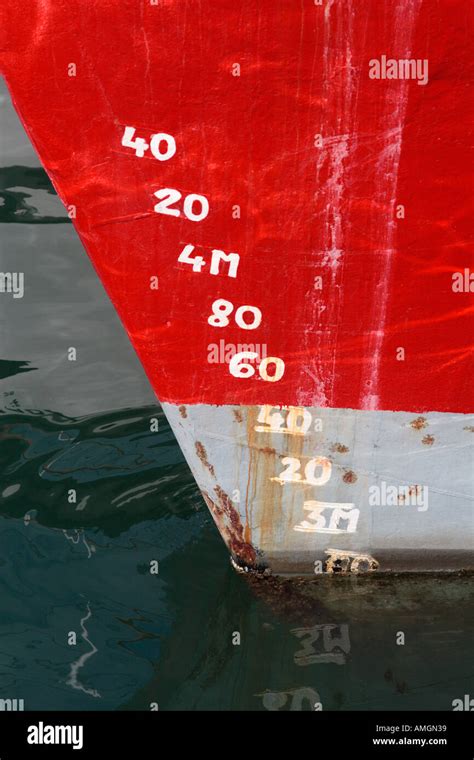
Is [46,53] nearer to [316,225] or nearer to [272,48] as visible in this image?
[272,48]

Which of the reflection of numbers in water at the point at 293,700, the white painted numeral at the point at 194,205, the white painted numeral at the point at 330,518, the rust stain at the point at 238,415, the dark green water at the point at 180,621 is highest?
the white painted numeral at the point at 194,205

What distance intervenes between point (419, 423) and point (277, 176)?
1.36 metres

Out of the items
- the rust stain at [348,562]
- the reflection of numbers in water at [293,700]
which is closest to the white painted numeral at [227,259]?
the rust stain at [348,562]

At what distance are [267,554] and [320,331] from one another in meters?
1.26

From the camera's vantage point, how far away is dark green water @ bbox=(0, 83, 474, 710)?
15.9 ft

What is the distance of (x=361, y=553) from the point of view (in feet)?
17.1

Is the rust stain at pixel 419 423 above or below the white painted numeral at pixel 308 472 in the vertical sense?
above

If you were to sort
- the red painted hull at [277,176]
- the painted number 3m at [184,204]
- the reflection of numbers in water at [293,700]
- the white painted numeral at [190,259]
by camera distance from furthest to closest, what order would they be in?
the reflection of numbers in water at [293,700]
the white painted numeral at [190,259]
the painted number 3m at [184,204]
the red painted hull at [277,176]

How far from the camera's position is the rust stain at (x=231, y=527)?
5.13 meters

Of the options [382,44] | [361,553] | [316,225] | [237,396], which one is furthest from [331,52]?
[361,553]

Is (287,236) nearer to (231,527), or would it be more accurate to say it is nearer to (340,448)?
(340,448)

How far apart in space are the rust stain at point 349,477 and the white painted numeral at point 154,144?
5.65 feet

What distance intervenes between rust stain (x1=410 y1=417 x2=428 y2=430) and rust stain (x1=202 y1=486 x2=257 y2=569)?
38.5 inches

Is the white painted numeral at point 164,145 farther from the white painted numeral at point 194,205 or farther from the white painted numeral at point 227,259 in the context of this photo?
the white painted numeral at point 227,259
